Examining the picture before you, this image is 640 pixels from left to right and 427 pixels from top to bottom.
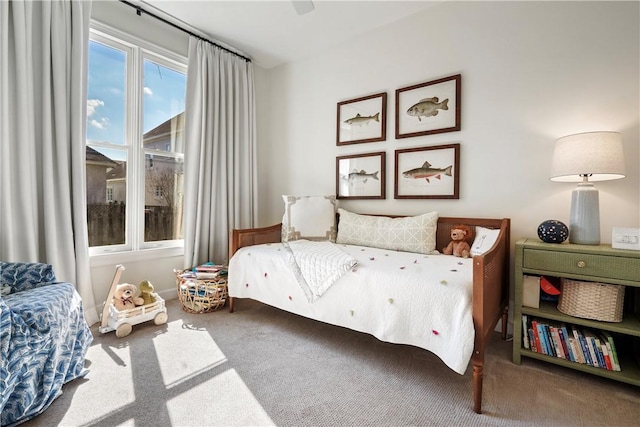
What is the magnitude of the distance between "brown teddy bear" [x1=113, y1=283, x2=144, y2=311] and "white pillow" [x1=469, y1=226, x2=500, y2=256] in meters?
2.36

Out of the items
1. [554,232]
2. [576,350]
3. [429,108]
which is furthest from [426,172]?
[576,350]

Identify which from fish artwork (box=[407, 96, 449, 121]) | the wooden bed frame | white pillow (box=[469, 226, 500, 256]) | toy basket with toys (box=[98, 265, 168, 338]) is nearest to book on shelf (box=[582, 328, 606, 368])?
the wooden bed frame

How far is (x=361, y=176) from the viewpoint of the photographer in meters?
2.75

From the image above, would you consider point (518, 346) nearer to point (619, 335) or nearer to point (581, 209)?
point (619, 335)

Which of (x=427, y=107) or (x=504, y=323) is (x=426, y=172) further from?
(x=504, y=323)

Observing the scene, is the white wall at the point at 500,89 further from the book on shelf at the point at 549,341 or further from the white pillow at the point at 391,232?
the book on shelf at the point at 549,341

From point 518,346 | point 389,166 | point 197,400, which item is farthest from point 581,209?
point 197,400

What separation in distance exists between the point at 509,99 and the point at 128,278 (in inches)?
129

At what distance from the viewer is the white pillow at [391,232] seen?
2.14 metres

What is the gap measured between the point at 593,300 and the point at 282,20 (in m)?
2.91

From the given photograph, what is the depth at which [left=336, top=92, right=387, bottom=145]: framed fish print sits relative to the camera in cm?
261

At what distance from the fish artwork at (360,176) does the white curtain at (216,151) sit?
1086 millimetres

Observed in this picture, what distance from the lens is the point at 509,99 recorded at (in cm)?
204

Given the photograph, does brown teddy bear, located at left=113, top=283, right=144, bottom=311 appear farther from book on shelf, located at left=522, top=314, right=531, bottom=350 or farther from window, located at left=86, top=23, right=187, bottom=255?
book on shelf, located at left=522, top=314, right=531, bottom=350
